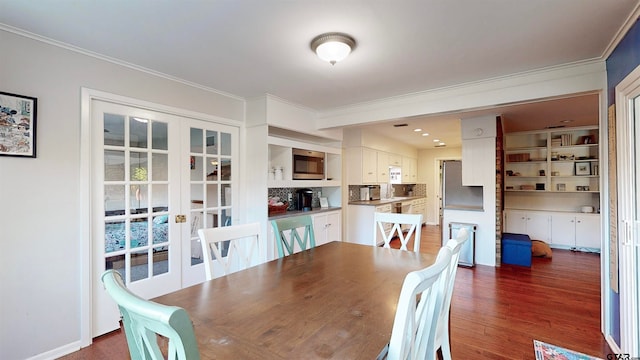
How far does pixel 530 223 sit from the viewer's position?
5.62 metres

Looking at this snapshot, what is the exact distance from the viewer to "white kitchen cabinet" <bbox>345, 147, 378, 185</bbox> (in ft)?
18.5

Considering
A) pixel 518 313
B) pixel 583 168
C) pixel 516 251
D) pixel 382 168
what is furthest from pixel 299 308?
pixel 583 168

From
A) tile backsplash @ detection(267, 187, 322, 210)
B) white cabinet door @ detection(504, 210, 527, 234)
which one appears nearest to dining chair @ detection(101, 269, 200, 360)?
tile backsplash @ detection(267, 187, 322, 210)

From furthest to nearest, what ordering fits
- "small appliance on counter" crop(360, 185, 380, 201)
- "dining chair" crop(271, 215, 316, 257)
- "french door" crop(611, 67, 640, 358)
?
"small appliance on counter" crop(360, 185, 380, 201) < "dining chair" crop(271, 215, 316, 257) < "french door" crop(611, 67, 640, 358)

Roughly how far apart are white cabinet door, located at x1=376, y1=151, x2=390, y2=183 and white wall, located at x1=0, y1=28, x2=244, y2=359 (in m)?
4.95

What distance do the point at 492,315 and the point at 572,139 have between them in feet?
15.4

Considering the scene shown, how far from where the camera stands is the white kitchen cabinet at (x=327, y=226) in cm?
434

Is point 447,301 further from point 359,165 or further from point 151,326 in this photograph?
point 359,165

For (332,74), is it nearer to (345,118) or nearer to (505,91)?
(345,118)

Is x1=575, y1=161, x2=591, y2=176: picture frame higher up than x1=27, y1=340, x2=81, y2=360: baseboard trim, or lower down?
higher up

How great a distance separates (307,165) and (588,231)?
5188 mm

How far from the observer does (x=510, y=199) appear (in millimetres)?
6055

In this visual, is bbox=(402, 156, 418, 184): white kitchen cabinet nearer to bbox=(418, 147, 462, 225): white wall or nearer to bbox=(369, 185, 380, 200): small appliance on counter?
bbox=(418, 147, 462, 225): white wall

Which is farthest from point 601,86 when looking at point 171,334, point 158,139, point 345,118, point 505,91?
point 158,139
